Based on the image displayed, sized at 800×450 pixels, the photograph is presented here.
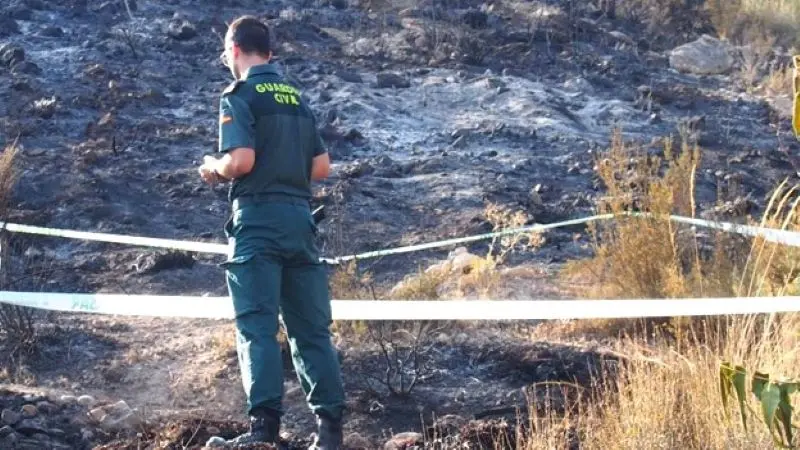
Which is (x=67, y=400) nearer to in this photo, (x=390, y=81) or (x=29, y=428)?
(x=29, y=428)

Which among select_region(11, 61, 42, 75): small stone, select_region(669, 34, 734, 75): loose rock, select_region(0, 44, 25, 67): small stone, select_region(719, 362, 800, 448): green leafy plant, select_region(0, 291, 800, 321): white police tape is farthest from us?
select_region(669, 34, 734, 75): loose rock

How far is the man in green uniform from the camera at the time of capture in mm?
4996

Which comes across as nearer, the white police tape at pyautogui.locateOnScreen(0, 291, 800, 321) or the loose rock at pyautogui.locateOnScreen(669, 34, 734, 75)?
the white police tape at pyautogui.locateOnScreen(0, 291, 800, 321)

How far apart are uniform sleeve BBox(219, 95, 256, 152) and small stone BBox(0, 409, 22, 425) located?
1.40 metres

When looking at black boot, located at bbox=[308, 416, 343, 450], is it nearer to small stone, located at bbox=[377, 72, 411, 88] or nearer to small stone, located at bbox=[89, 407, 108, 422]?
small stone, located at bbox=[89, 407, 108, 422]

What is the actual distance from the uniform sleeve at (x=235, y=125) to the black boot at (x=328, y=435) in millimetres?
1049

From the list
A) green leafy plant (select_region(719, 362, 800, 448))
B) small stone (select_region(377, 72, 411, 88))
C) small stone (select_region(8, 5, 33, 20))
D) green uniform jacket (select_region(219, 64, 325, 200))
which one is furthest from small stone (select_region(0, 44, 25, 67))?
green leafy plant (select_region(719, 362, 800, 448))

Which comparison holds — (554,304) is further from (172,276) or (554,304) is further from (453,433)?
(172,276)

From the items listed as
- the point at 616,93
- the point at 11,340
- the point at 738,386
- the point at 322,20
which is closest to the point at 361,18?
the point at 322,20

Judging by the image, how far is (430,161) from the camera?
39.6 feet

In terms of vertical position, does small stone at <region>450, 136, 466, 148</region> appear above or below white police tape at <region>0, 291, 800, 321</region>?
above

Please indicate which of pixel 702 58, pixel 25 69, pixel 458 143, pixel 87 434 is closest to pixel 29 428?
pixel 87 434

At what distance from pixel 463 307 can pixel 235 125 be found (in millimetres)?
1572

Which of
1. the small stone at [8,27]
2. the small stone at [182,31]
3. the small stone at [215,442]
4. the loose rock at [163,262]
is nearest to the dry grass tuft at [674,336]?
the small stone at [215,442]
